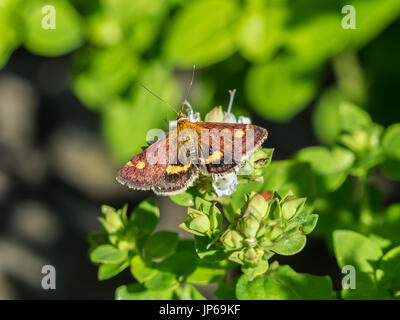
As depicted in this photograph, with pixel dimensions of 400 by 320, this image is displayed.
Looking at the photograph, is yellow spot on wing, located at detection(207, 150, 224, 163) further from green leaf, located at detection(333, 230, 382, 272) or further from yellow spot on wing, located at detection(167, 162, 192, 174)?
green leaf, located at detection(333, 230, 382, 272)

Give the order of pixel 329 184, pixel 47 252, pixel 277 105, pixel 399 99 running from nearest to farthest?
1. pixel 329 184
2. pixel 277 105
3. pixel 399 99
4. pixel 47 252

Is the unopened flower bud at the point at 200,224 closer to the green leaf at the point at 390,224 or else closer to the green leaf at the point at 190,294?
the green leaf at the point at 190,294

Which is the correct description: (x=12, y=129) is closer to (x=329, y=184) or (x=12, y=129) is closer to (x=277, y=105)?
(x=277, y=105)

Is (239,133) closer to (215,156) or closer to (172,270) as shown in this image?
(215,156)

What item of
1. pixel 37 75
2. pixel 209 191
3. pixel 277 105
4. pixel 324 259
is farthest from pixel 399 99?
pixel 37 75

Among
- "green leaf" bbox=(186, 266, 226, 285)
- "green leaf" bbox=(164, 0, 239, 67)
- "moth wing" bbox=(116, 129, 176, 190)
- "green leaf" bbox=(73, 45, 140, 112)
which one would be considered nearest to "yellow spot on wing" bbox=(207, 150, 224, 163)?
"moth wing" bbox=(116, 129, 176, 190)

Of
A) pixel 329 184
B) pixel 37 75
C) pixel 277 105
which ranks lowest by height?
pixel 329 184
